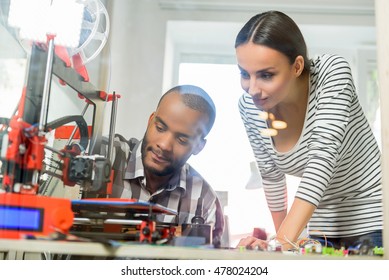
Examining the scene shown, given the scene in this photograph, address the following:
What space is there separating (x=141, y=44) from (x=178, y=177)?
355 mm

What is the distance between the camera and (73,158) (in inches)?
39.7

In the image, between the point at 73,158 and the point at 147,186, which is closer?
the point at 73,158

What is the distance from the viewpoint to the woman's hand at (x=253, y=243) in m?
1.04

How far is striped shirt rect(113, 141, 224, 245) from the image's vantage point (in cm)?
118

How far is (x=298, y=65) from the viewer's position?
4.01 ft

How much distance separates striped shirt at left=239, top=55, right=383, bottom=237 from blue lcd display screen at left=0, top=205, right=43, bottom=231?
1.86ft

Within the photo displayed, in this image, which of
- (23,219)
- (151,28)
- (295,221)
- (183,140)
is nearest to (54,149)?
(23,219)

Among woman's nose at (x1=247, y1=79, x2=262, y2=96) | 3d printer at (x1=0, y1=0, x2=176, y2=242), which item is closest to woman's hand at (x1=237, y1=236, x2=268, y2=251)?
3d printer at (x1=0, y1=0, x2=176, y2=242)

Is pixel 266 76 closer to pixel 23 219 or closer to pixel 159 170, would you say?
pixel 159 170

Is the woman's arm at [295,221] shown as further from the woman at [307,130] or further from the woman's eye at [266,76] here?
the woman's eye at [266,76]
